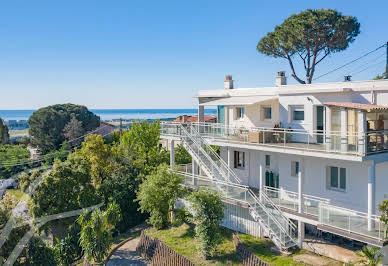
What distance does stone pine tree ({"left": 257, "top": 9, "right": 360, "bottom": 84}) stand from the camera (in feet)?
109

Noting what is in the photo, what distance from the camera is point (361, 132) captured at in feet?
53.2

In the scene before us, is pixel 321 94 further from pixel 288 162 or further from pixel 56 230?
pixel 56 230

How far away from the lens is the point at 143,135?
29.7 m

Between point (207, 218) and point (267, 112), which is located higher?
point (267, 112)

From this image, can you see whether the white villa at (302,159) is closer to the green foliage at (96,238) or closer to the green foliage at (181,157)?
the green foliage at (181,157)

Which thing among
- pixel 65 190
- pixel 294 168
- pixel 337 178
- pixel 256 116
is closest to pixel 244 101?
pixel 256 116

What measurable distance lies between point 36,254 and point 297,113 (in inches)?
687

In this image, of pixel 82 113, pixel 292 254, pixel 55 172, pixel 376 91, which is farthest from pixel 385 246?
pixel 82 113

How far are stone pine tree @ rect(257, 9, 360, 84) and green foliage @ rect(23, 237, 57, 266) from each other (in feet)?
93.2

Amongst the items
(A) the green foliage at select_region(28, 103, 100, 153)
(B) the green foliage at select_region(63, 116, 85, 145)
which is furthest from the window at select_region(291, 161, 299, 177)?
(A) the green foliage at select_region(28, 103, 100, 153)

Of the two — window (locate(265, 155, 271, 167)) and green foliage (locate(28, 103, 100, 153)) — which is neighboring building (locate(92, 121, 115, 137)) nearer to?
green foliage (locate(28, 103, 100, 153))

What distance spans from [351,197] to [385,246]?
337cm

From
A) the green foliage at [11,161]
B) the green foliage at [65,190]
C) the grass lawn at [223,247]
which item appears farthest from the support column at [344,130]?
the green foliage at [11,161]

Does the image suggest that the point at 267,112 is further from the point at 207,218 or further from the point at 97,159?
the point at 97,159
